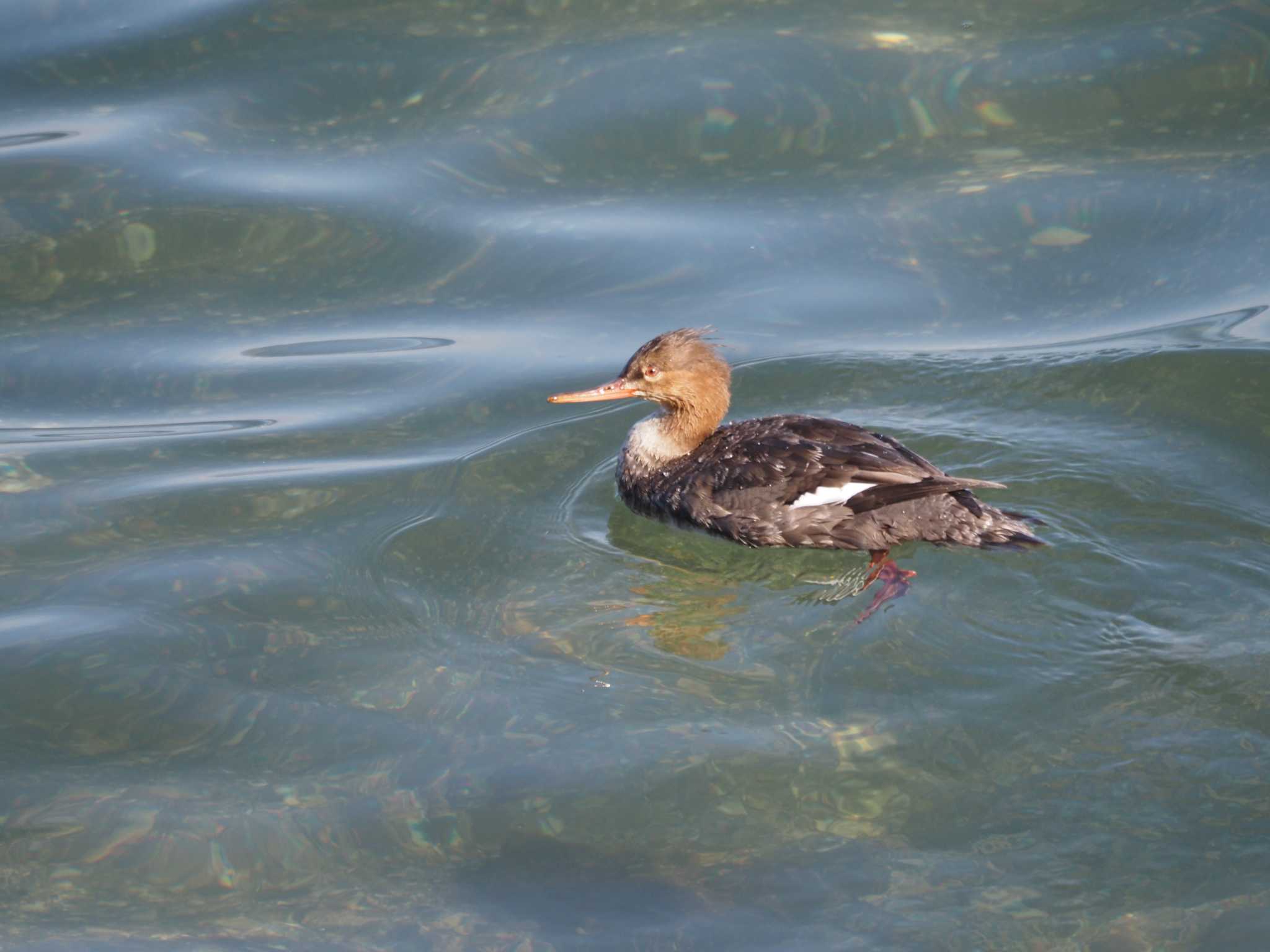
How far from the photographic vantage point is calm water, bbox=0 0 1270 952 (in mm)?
4719

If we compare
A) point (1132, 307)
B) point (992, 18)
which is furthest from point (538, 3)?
point (1132, 307)

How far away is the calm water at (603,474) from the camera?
15.5 ft

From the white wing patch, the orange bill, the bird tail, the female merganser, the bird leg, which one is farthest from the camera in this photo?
the orange bill

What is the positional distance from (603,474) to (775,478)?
106 cm

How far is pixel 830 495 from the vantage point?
648 centimetres

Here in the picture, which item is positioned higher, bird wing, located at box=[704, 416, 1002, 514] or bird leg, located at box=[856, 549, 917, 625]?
bird wing, located at box=[704, 416, 1002, 514]

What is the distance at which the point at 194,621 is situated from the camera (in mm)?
6027

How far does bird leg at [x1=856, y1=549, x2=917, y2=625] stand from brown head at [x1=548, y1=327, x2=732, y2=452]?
1245 mm

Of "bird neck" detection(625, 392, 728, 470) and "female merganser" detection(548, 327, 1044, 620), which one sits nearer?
"female merganser" detection(548, 327, 1044, 620)

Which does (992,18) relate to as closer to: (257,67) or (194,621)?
(257,67)

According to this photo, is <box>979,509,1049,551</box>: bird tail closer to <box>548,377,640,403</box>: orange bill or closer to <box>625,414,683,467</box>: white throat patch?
<box>625,414,683,467</box>: white throat patch

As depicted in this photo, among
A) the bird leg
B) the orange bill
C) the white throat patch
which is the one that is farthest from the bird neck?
the bird leg

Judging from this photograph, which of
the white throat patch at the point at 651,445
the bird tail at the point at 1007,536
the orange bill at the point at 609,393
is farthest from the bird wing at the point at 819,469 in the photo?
the orange bill at the point at 609,393

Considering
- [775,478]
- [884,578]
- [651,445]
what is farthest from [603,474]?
[884,578]
